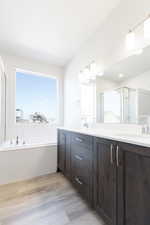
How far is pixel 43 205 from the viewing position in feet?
4.91

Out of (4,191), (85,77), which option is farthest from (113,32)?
(4,191)

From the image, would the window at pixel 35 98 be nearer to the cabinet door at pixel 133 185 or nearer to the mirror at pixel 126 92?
the mirror at pixel 126 92

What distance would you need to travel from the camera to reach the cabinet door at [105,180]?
1054 mm

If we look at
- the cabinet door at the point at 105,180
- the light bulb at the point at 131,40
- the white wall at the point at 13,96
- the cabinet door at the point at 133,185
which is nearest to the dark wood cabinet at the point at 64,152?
the cabinet door at the point at 105,180

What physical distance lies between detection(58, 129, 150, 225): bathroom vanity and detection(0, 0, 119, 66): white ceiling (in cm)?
168

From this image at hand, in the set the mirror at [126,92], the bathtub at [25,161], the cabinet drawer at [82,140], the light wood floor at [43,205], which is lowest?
the light wood floor at [43,205]

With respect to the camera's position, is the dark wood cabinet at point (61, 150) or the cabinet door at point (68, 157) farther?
the dark wood cabinet at point (61, 150)

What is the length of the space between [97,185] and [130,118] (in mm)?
847

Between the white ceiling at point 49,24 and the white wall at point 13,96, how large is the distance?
234 mm

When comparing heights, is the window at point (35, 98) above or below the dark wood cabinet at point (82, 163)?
above

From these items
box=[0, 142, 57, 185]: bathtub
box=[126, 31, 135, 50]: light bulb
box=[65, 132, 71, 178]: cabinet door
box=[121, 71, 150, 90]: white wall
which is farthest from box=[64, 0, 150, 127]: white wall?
box=[0, 142, 57, 185]: bathtub

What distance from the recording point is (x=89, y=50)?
2299mm

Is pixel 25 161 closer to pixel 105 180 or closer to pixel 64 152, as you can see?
pixel 64 152

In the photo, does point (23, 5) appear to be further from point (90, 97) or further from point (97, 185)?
point (97, 185)
